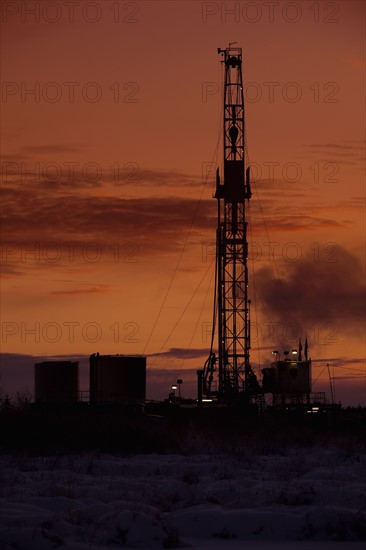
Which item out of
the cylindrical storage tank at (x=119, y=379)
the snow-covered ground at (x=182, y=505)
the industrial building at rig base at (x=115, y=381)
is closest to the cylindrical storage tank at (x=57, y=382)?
the industrial building at rig base at (x=115, y=381)

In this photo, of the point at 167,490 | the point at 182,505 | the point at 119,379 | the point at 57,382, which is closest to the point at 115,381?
the point at 119,379

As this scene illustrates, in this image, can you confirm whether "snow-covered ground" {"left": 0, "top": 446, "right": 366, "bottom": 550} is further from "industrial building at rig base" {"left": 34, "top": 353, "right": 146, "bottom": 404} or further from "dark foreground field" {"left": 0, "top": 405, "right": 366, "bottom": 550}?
"industrial building at rig base" {"left": 34, "top": 353, "right": 146, "bottom": 404}

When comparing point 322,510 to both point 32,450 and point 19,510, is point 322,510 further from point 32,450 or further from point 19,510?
point 32,450

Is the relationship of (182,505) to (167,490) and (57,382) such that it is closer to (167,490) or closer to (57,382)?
(167,490)

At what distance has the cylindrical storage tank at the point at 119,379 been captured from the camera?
55.1 meters

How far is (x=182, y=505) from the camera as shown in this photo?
18.3m

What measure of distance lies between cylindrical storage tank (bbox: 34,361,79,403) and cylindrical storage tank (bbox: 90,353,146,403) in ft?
6.82

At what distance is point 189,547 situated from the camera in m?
14.5

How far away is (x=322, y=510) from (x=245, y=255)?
173ft

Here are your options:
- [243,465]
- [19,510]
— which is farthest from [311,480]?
[19,510]

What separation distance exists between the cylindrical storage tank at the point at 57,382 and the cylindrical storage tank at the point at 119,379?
81.8 inches

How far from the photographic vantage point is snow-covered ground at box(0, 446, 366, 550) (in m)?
14.6

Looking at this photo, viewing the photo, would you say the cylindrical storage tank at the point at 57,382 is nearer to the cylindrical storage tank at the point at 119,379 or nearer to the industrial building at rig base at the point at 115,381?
the industrial building at rig base at the point at 115,381

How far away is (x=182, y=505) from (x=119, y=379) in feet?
122
